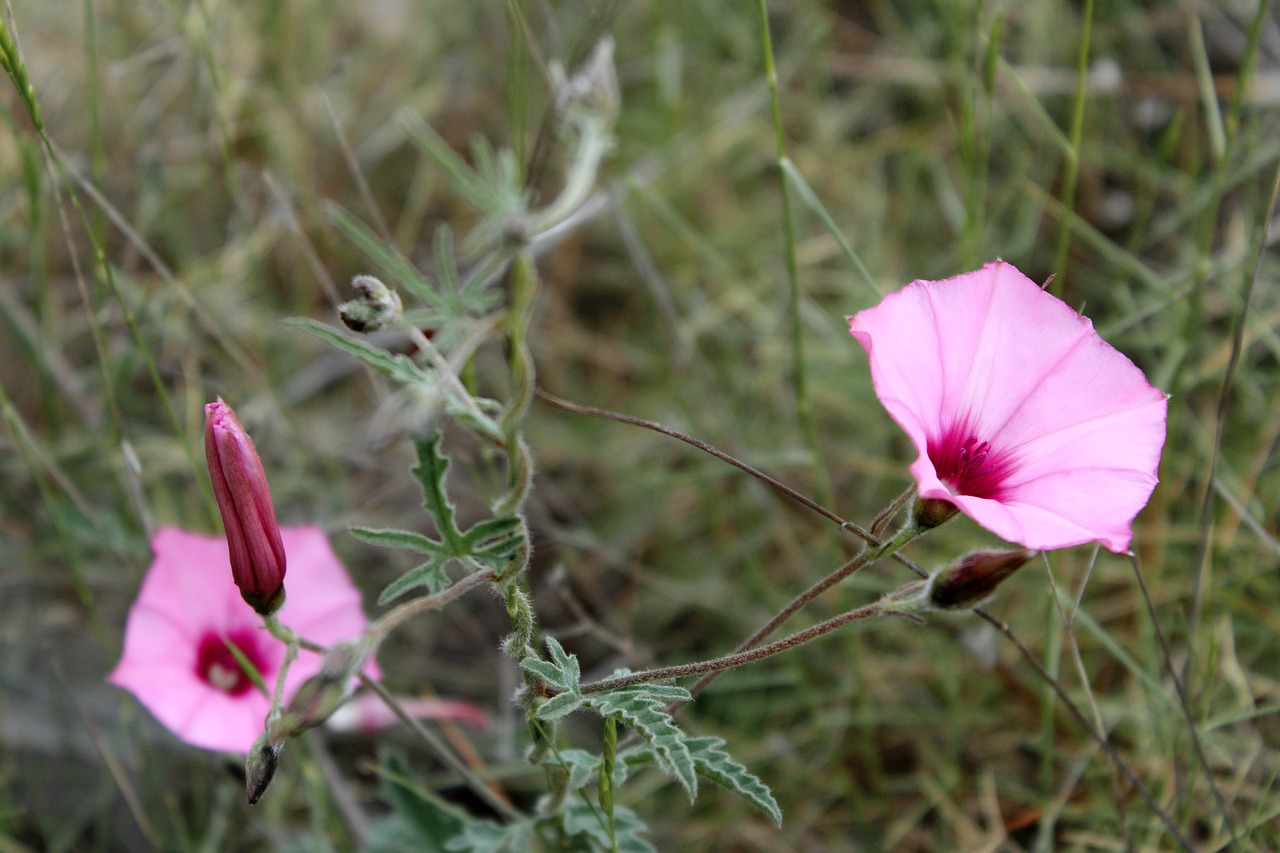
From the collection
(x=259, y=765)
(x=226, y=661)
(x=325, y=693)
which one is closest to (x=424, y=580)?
(x=325, y=693)

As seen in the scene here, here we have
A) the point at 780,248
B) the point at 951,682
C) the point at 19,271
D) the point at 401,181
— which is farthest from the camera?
the point at 401,181

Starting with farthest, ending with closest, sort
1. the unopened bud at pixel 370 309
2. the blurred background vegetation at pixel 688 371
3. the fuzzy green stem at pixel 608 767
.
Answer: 1. the blurred background vegetation at pixel 688 371
2. the fuzzy green stem at pixel 608 767
3. the unopened bud at pixel 370 309

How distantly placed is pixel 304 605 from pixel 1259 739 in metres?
1.73

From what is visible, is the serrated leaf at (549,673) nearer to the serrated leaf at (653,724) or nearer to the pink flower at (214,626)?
the serrated leaf at (653,724)

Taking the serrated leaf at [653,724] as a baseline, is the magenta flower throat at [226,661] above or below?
below

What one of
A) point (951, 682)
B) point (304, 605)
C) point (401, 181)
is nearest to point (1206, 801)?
point (951, 682)

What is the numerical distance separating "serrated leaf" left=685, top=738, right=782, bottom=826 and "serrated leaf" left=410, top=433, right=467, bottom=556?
1.13 feet

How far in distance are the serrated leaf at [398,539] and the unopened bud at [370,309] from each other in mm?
213

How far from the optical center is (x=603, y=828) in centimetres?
144

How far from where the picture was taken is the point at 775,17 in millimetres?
3314

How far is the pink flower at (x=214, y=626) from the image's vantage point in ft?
5.31

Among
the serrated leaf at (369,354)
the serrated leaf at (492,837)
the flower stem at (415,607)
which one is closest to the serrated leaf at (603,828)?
the serrated leaf at (492,837)

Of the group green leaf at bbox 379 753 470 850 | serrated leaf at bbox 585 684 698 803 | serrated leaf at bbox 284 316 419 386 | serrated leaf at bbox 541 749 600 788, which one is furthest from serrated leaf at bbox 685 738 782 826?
green leaf at bbox 379 753 470 850

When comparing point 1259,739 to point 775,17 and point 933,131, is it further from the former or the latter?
point 775,17
